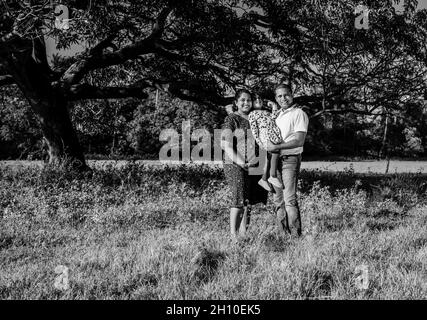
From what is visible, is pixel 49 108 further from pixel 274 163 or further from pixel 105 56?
pixel 274 163

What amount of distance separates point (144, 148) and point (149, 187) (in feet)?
76.6

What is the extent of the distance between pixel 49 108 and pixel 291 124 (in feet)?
23.5

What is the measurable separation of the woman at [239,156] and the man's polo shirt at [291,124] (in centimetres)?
40

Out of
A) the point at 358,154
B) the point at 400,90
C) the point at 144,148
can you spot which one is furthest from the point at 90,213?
the point at 358,154

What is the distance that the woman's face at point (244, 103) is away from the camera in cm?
448

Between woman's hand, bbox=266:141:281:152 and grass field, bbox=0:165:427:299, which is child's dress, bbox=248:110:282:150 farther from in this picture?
grass field, bbox=0:165:427:299

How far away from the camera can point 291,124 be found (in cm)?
467

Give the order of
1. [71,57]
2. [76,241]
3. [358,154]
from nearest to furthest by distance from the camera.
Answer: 1. [76,241]
2. [71,57]
3. [358,154]

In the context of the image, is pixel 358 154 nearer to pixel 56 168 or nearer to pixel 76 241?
pixel 56 168

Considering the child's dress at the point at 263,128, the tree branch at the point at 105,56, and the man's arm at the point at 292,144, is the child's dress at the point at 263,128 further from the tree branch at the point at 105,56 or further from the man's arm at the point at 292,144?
the tree branch at the point at 105,56

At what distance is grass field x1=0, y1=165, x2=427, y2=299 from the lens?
116 inches

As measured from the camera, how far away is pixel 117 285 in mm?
3023

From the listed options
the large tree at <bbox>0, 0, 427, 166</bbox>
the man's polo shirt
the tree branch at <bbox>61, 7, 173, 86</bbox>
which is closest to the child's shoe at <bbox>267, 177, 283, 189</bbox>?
the man's polo shirt

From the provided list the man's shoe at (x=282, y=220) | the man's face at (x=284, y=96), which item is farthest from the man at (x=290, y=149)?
the man's shoe at (x=282, y=220)
